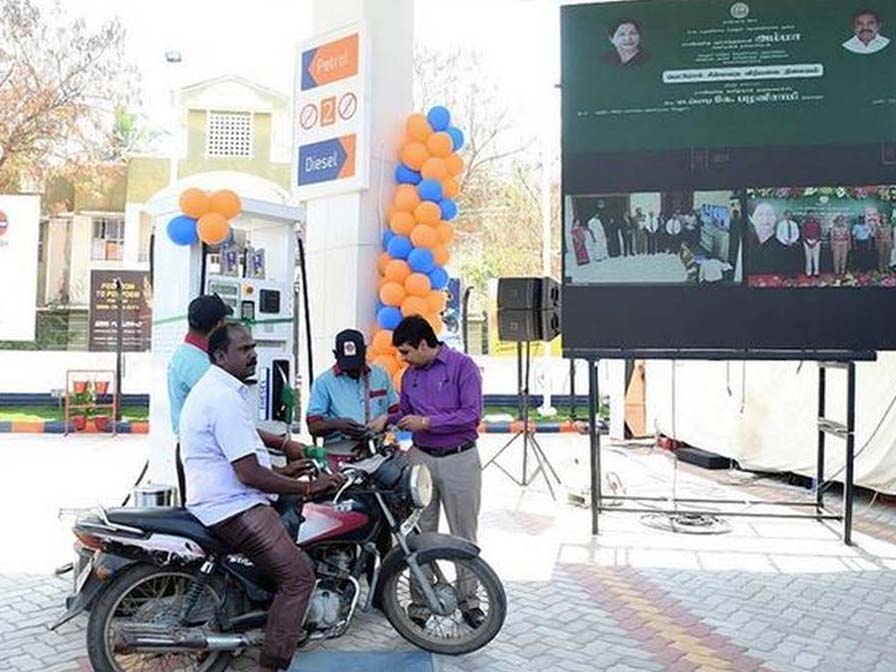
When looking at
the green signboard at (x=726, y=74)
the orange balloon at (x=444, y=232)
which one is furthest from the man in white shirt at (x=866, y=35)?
the orange balloon at (x=444, y=232)

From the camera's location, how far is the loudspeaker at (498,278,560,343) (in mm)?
7938

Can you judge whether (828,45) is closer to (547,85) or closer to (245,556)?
(245,556)

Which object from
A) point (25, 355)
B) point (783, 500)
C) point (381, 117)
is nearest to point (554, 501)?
point (783, 500)

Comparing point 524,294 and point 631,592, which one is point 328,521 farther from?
point 524,294

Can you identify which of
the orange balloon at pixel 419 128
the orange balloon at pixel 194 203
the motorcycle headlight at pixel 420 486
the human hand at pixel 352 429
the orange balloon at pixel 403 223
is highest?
the orange balloon at pixel 419 128

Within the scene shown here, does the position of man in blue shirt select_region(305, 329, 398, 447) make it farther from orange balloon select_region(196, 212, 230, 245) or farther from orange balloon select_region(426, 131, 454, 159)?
orange balloon select_region(426, 131, 454, 159)

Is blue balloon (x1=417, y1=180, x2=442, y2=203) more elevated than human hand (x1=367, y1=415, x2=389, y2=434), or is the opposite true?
blue balloon (x1=417, y1=180, x2=442, y2=203)

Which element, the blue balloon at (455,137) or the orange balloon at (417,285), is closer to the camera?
the orange balloon at (417,285)

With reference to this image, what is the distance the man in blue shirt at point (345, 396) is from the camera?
4.05 metres

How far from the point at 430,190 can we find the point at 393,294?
783mm

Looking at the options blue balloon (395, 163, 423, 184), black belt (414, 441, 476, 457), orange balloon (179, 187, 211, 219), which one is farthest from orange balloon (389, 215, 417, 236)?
black belt (414, 441, 476, 457)

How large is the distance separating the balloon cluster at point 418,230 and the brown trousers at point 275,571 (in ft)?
8.10

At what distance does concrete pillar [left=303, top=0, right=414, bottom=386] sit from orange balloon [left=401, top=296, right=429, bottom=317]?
0.29 metres

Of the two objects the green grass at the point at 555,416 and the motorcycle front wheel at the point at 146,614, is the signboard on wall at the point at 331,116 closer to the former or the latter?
the motorcycle front wheel at the point at 146,614
